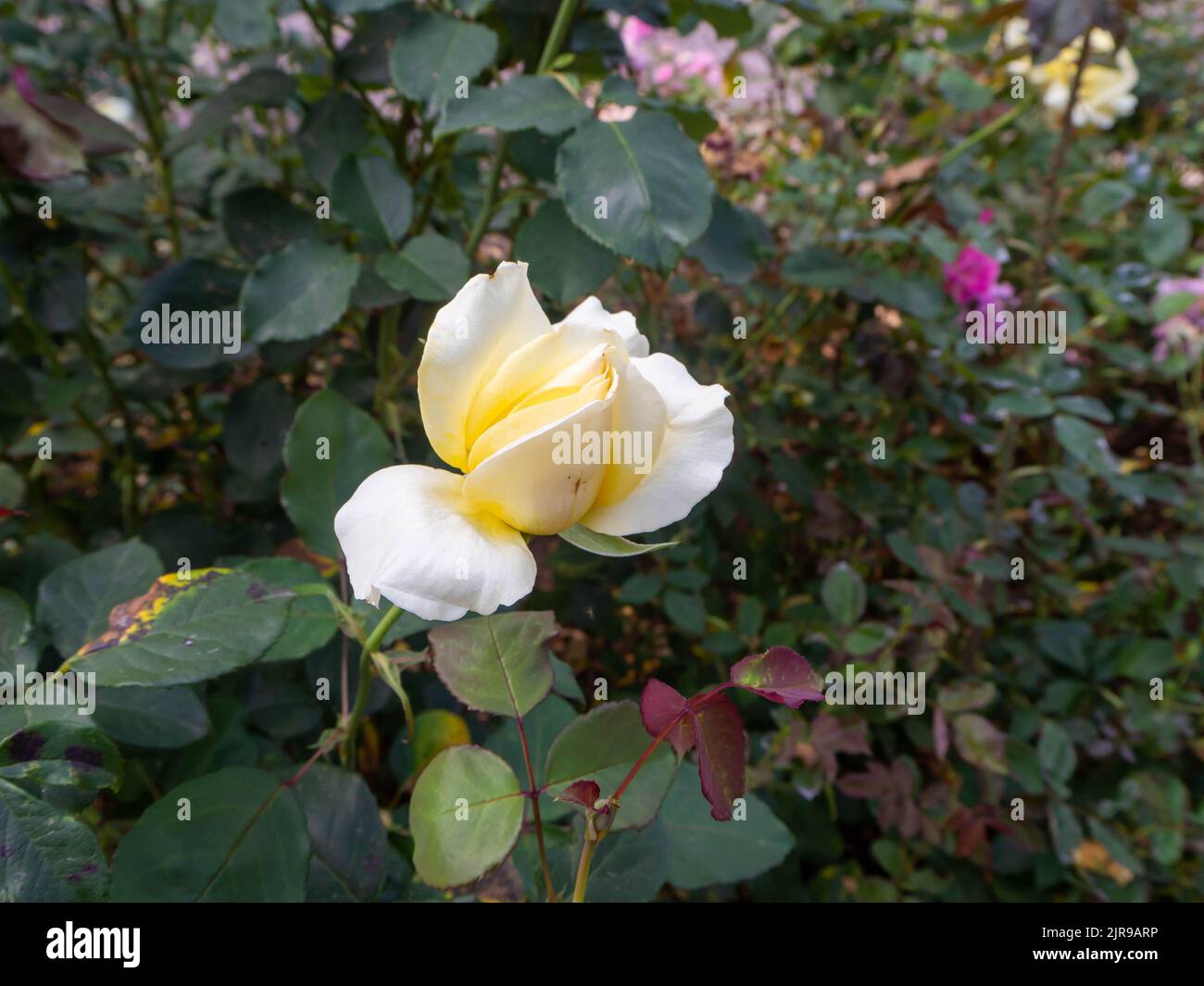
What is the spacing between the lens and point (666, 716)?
0.46m

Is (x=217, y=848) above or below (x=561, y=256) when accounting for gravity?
below

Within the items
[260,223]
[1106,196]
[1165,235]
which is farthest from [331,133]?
[1165,235]

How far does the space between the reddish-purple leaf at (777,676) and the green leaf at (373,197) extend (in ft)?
1.93

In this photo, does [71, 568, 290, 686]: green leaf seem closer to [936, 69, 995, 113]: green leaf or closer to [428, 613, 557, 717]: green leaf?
[428, 613, 557, 717]: green leaf

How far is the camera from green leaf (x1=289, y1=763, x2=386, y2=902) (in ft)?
2.03

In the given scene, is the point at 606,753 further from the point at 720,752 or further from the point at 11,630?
the point at 11,630

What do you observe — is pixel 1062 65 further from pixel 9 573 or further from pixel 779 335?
pixel 9 573

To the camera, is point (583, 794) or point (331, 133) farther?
point (331, 133)

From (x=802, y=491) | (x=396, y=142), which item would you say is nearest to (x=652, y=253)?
(x=396, y=142)

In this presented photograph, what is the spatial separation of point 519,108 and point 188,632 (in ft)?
1.62

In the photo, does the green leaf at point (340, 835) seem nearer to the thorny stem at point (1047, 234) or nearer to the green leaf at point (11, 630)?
the green leaf at point (11, 630)

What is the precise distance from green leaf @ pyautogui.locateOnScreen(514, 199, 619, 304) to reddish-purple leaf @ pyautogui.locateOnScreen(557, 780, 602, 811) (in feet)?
1.55

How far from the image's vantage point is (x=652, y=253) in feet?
2.28

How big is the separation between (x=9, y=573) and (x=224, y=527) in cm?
35
